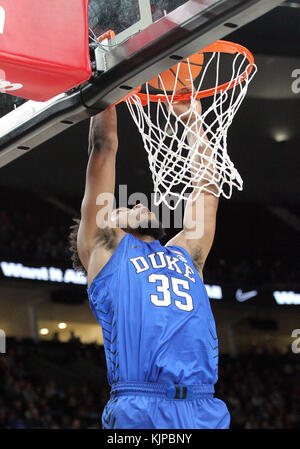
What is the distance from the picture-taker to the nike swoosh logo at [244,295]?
580 inches

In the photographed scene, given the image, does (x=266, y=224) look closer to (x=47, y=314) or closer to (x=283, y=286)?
(x=283, y=286)

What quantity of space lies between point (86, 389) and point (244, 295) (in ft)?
14.2

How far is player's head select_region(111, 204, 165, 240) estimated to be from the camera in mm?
3357

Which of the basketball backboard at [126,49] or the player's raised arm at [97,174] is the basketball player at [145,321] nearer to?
the player's raised arm at [97,174]

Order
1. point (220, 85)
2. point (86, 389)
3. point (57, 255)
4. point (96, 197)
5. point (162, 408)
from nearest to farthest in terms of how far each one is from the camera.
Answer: point (162, 408)
point (96, 197)
point (220, 85)
point (86, 389)
point (57, 255)

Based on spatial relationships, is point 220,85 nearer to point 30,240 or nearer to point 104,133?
point 104,133

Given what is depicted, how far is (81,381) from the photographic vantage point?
1294 centimetres

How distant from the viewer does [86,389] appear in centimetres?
1236

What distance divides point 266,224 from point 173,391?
12.4 m

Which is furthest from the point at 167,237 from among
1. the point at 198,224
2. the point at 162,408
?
the point at 162,408

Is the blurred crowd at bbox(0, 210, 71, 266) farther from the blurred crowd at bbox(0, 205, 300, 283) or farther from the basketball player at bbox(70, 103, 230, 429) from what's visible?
the basketball player at bbox(70, 103, 230, 429)

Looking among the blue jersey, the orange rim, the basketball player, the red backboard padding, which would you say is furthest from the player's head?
the red backboard padding

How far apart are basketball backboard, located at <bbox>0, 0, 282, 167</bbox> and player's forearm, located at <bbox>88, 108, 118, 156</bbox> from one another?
1.02ft

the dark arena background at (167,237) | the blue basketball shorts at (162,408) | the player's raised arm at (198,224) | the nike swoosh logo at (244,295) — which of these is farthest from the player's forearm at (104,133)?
the nike swoosh logo at (244,295)
